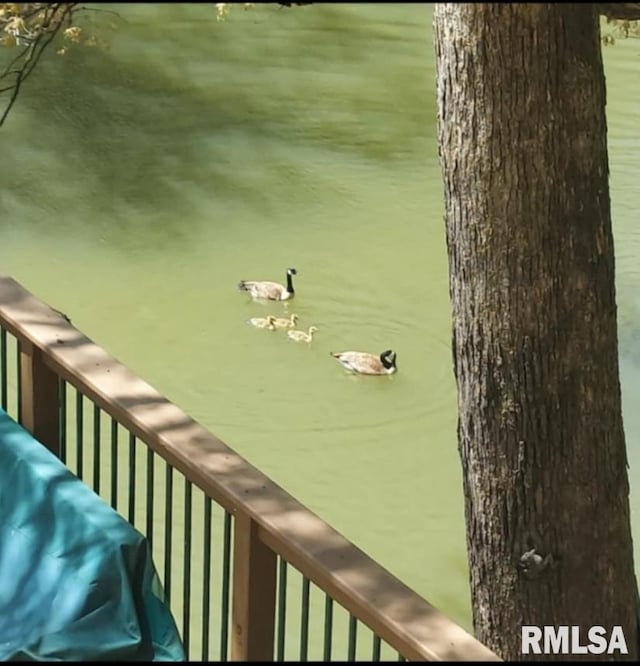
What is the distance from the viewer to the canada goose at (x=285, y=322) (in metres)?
9.02

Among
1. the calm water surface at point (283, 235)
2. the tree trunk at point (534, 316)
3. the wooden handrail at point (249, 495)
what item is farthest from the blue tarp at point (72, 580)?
the calm water surface at point (283, 235)

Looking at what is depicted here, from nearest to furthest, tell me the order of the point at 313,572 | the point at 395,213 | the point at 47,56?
the point at 313,572, the point at 395,213, the point at 47,56

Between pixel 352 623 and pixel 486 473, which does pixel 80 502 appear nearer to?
pixel 352 623

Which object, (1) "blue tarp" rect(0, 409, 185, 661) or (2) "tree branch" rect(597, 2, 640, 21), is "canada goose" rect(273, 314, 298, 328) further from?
(1) "blue tarp" rect(0, 409, 185, 661)

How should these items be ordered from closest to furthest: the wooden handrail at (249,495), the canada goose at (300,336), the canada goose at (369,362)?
the wooden handrail at (249,495)
the canada goose at (369,362)
the canada goose at (300,336)

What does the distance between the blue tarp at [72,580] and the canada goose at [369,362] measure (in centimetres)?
558

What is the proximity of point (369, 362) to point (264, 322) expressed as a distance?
34.9 inches

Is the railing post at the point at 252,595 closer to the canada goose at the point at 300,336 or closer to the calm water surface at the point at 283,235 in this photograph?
the calm water surface at the point at 283,235

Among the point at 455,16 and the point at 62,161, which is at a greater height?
the point at 455,16

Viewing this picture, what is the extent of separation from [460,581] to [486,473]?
3821 millimetres

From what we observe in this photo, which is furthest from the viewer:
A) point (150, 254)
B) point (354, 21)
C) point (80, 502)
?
point (354, 21)

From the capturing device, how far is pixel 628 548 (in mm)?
3271

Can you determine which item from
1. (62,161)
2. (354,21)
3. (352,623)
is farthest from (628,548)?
(354,21)

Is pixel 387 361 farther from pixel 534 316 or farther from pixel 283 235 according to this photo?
pixel 534 316
